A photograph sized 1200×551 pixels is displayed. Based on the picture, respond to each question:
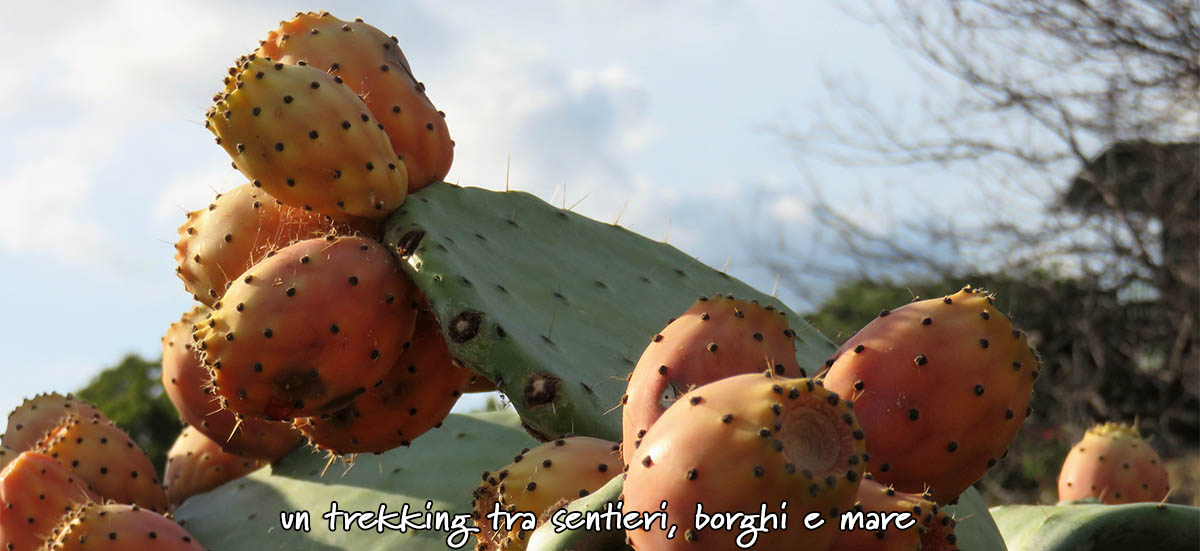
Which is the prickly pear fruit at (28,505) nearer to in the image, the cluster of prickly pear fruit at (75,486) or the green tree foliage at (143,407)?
the cluster of prickly pear fruit at (75,486)

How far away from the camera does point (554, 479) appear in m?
1.27

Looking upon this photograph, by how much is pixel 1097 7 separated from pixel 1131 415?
10.4ft

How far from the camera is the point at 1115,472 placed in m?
2.36

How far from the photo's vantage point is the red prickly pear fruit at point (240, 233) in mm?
1695

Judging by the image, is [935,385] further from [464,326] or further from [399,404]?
[399,404]

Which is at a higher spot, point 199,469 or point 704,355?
point 199,469

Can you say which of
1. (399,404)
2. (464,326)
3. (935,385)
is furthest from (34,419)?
(935,385)

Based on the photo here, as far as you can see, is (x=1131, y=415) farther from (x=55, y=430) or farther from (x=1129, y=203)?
(x=55, y=430)

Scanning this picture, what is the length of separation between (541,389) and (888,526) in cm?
56

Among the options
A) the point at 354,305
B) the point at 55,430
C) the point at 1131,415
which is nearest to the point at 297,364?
the point at 354,305

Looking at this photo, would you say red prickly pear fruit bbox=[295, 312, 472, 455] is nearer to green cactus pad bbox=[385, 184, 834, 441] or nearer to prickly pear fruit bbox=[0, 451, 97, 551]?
green cactus pad bbox=[385, 184, 834, 441]

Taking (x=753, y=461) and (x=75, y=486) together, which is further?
(x=75, y=486)

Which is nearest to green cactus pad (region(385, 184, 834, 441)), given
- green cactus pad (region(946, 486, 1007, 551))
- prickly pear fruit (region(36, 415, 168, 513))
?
green cactus pad (region(946, 486, 1007, 551))

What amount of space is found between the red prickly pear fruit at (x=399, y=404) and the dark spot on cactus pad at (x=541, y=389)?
26cm
